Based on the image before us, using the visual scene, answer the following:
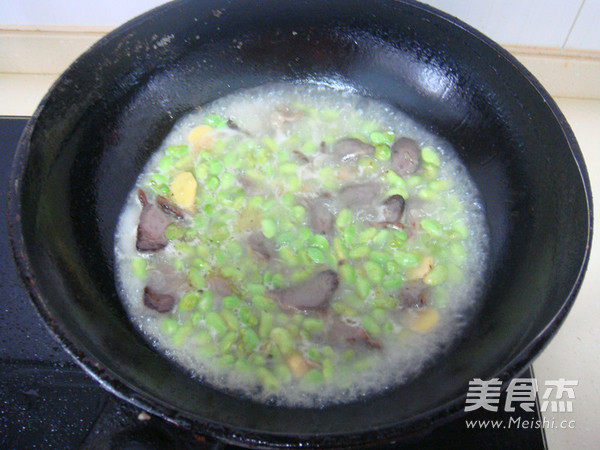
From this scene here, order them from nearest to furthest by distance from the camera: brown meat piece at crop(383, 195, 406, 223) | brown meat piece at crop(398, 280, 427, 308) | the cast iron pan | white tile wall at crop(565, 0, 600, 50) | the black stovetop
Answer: the cast iron pan → the black stovetop → brown meat piece at crop(398, 280, 427, 308) → brown meat piece at crop(383, 195, 406, 223) → white tile wall at crop(565, 0, 600, 50)

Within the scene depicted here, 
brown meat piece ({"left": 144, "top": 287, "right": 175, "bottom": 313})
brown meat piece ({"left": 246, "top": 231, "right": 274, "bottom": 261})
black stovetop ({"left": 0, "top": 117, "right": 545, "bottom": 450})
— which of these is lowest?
black stovetop ({"left": 0, "top": 117, "right": 545, "bottom": 450})

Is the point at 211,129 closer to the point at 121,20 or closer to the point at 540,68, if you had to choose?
the point at 121,20

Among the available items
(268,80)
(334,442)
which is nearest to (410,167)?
(268,80)

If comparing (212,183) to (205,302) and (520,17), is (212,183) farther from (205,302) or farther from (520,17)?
(520,17)

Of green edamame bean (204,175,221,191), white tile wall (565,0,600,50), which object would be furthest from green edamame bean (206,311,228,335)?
white tile wall (565,0,600,50)
